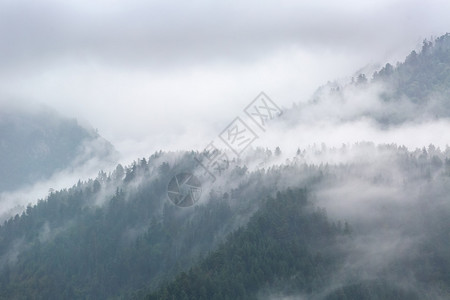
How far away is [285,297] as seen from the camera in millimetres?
197875

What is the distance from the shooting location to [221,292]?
655ft

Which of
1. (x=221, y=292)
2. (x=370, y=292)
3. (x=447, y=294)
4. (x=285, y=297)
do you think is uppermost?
Result: (x=221, y=292)

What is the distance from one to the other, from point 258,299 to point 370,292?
3282 cm

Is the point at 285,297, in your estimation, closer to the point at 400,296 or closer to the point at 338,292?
the point at 338,292

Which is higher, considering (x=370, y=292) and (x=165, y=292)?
(x=165, y=292)

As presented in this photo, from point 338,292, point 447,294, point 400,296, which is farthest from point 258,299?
point 447,294

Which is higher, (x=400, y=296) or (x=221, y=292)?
(x=221, y=292)

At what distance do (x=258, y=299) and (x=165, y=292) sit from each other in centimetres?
2777

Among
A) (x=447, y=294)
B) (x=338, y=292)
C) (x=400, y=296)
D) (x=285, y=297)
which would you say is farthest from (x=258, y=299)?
(x=447, y=294)

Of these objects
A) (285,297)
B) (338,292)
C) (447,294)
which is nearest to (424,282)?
(447,294)

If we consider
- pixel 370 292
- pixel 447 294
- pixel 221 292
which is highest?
pixel 221 292

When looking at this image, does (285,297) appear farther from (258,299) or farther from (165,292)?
(165,292)

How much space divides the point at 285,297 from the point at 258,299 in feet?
26.4

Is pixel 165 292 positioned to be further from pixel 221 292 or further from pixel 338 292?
pixel 338 292
